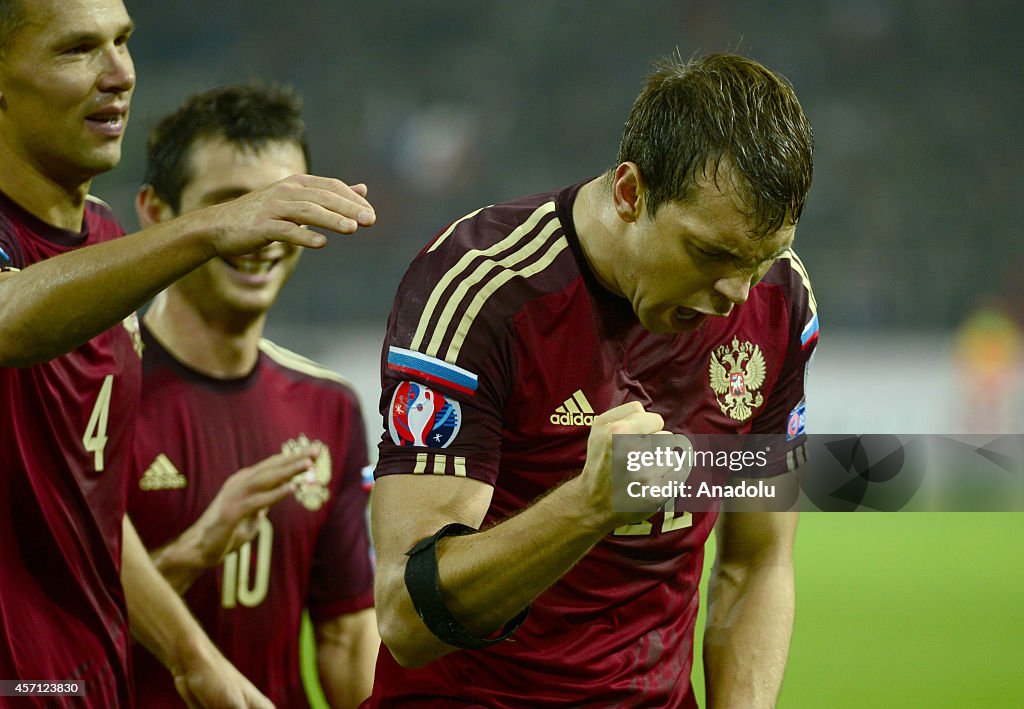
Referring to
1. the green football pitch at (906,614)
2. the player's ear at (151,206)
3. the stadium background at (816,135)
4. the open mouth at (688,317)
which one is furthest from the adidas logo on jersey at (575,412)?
the stadium background at (816,135)

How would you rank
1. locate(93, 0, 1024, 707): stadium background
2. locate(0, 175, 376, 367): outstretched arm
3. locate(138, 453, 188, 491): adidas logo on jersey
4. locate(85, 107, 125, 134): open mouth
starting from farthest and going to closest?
locate(93, 0, 1024, 707): stadium background → locate(138, 453, 188, 491): adidas logo on jersey → locate(85, 107, 125, 134): open mouth → locate(0, 175, 376, 367): outstretched arm

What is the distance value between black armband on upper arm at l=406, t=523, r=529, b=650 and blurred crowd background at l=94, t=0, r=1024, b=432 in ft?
35.4

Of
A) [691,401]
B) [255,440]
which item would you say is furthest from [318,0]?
[691,401]

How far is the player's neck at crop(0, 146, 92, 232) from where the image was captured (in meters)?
2.57

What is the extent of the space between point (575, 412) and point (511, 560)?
439 mm

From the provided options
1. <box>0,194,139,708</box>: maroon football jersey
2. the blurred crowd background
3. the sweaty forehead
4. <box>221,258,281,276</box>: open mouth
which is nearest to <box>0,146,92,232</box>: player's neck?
<box>0,194,139,708</box>: maroon football jersey

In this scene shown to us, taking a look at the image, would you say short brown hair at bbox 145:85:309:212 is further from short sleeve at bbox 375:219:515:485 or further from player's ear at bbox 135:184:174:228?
short sleeve at bbox 375:219:515:485

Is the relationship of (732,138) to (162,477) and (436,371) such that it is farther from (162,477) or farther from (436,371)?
(162,477)

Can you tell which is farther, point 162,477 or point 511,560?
point 162,477

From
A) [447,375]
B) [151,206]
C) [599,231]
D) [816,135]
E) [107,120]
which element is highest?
[816,135]

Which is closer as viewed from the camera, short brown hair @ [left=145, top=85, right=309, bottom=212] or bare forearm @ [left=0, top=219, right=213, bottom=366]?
bare forearm @ [left=0, top=219, right=213, bottom=366]

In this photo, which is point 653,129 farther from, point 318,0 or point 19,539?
point 318,0

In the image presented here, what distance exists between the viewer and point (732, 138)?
208cm

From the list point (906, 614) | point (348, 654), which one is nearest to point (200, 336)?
point (348, 654)
